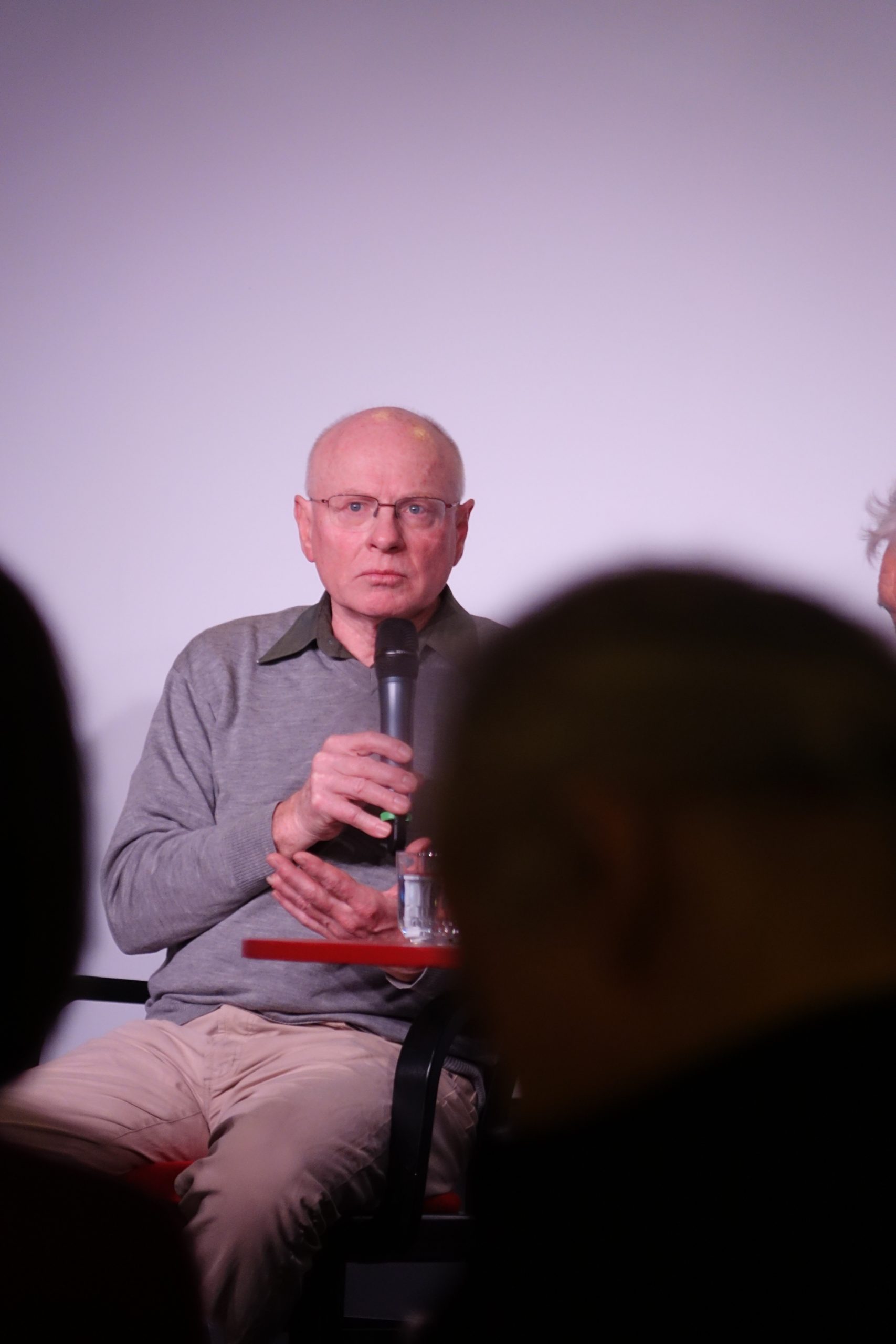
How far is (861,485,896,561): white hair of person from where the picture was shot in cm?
234

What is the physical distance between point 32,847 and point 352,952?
2.32ft

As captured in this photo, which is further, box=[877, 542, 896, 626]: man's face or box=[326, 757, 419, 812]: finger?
box=[877, 542, 896, 626]: man's face

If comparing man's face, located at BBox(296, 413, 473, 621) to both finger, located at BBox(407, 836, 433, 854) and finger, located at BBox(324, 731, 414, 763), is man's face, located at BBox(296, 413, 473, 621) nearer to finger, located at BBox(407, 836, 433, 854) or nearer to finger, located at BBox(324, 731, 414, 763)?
finger, located at BBox(324, 731, 414, 763)

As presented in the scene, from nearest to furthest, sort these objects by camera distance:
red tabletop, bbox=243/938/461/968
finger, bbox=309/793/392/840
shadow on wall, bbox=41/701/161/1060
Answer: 1. red tabletop, bbox=243/938/461/968
2. finger, bbox=309/793/392/840
3. shadow on wall, bbox=41/701/161/1060

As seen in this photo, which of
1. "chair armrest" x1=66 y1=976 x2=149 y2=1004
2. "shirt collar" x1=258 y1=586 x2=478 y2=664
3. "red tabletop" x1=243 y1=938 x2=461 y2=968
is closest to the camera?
"red tabletop" x1=243 y1=938 x2=461 y2=968

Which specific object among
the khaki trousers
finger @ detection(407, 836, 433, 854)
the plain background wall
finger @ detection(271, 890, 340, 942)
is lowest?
the khaki trousers

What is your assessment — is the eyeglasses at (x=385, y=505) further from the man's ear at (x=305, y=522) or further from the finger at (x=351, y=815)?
the finger at (x=351, y=815)

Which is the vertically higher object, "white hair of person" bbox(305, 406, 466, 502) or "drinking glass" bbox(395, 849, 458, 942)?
"white hair of person" bbox(305, 406, 466, 502)

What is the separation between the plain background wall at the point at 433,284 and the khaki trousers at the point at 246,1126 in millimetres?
969

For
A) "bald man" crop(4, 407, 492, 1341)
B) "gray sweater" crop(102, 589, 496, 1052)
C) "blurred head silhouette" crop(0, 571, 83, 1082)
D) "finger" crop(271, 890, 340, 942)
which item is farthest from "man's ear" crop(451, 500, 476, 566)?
"blurred head silhouette" crop(0, 571, 83, 1082)

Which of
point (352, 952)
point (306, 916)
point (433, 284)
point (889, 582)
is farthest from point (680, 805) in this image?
point (433, 284)

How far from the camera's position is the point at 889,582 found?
7.27 ft

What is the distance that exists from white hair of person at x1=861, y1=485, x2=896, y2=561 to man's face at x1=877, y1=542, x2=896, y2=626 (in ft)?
0.15

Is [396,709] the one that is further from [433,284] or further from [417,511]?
[433,284]
